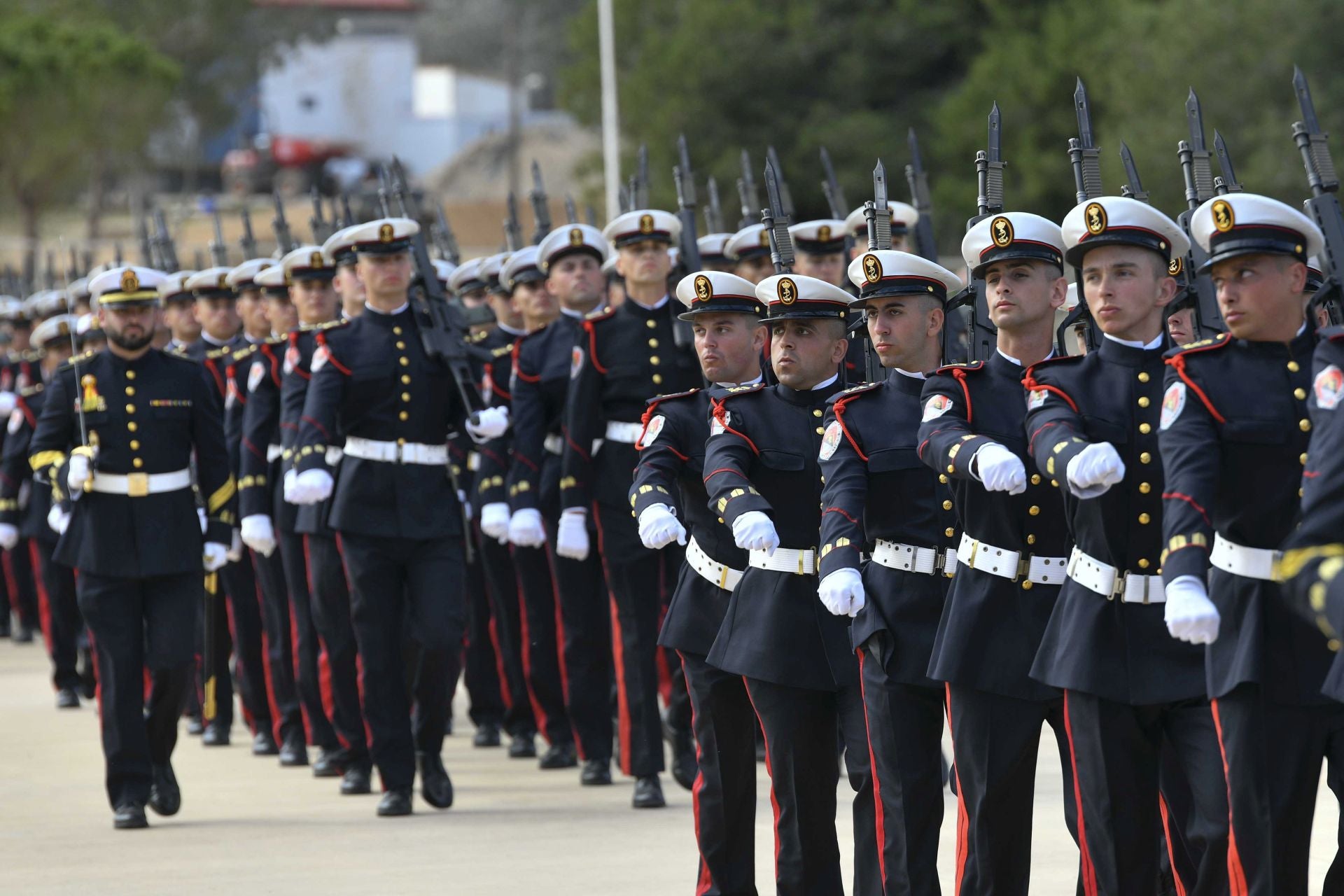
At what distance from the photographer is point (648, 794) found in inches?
319

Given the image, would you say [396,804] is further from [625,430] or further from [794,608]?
[794,608]

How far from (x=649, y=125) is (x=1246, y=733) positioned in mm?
25151

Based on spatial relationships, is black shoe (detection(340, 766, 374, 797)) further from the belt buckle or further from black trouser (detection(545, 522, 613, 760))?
the belt buckle

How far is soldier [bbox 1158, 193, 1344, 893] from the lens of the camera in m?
4.59

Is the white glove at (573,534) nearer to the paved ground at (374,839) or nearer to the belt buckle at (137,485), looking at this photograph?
the paved ground at (374,839)

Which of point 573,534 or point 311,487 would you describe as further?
point 573,534

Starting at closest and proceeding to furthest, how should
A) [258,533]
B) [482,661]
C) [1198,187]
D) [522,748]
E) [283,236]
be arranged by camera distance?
[1198,187] < [258,533] < [522,748] < [482,661] < [283,236]

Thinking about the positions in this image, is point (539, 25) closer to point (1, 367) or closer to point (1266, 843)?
point (1, 367)

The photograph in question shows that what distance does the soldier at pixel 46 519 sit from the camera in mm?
11923

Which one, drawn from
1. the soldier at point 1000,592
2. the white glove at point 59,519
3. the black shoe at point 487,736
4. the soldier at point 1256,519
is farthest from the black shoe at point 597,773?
the soldier at point 1256,519

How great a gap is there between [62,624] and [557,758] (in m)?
4.17

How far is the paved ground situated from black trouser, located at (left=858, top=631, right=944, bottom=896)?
4.01 ft

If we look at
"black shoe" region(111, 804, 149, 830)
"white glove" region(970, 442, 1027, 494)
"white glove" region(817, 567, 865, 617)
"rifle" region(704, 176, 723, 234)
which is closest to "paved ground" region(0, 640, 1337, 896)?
"black shoe" region(111, 804, 149, 830)

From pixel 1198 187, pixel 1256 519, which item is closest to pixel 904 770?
pixel 1256 519
